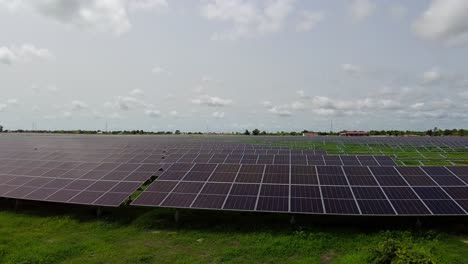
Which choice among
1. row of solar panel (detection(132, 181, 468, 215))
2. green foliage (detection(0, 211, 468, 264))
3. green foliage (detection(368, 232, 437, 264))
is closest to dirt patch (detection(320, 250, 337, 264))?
green foliage (detection(0, 211, 468, 264))

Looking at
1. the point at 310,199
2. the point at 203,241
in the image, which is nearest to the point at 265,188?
the point at 310,199

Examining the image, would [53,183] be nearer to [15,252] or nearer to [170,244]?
[15,252]

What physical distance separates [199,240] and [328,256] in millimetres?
5372

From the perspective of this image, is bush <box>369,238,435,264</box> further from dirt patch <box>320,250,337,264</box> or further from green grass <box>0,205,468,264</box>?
dirt patch <box>320,250,337,264</box>

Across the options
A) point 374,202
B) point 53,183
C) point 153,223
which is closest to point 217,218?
point 153,223

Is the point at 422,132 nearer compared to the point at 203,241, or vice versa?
the point at 203,241

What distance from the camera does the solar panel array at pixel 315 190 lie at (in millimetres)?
14195

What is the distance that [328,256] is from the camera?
11.8 metres

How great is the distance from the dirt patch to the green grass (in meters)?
0.04

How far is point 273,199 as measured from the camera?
15094 mm

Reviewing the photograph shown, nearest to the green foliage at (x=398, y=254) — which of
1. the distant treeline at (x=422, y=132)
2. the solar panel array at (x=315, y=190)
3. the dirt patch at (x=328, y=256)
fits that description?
the dirt patch at (x=328, y=256)

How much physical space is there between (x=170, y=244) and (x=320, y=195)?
741 centimetres

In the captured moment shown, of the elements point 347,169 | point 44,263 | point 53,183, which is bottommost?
point 44,263

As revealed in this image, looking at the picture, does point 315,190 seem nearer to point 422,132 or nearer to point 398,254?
point 398,254
